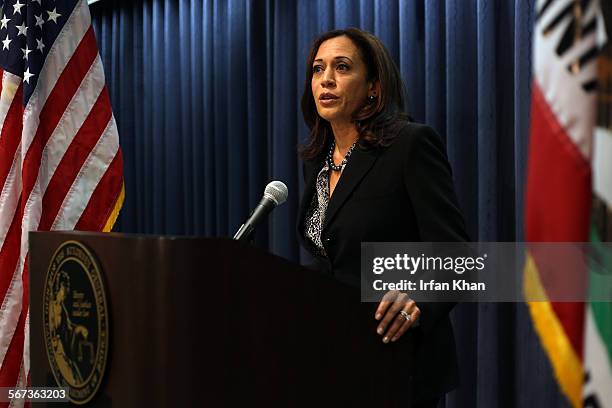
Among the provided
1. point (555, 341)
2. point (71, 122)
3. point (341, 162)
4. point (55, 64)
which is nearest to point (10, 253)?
point (71, 122)

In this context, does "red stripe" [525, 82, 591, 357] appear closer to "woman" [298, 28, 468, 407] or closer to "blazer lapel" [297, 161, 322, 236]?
"woman" [298, 28, 468, 407]

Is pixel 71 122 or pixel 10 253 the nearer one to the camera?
pixel 10 253

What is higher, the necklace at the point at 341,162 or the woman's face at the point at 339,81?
the woman's face at the point at 339,81

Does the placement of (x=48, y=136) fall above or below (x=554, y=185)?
above

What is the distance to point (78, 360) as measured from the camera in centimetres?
131

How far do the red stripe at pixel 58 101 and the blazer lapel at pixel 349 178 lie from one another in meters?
1.71

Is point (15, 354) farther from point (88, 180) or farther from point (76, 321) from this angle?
point (76, 321)

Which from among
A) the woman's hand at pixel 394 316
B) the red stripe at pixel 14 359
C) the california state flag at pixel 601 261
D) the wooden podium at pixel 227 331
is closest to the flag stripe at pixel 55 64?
the red stripe at pixel 14 359

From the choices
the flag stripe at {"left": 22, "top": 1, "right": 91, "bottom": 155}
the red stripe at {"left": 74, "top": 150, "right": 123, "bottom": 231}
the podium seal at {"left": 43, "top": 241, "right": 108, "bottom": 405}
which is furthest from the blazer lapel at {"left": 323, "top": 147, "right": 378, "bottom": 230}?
the flag stripe at {"left": 22, "top": 1, "right": 91, "bottom": 155}

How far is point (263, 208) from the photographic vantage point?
4.86 ft

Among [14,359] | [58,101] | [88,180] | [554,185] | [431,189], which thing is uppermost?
[58,101]

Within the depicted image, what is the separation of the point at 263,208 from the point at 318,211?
0.30 metres

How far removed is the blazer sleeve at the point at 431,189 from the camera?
1.54m

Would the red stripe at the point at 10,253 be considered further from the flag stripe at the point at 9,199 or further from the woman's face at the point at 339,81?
the woman's face at the point at 339,81
